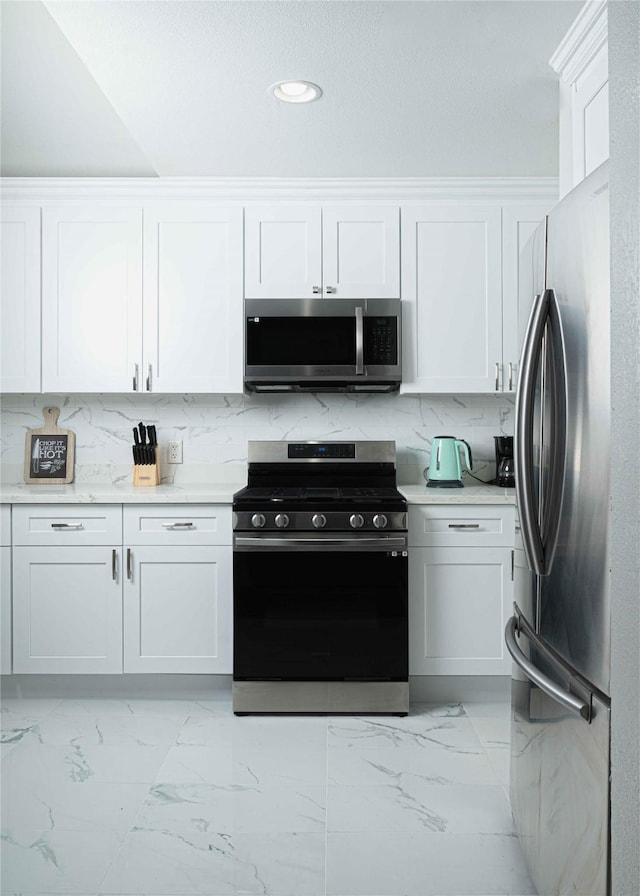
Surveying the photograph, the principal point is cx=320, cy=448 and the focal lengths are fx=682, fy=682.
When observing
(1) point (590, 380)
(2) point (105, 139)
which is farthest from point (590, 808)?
(2) point (105, 139)

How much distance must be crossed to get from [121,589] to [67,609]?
10.2 inches

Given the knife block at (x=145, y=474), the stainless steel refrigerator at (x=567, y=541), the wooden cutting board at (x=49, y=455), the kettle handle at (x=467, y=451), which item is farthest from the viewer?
the wooden cutting board at (x=49, y=455)

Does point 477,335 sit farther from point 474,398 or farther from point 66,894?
point 66,894

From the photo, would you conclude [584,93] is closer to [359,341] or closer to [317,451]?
[359,341]

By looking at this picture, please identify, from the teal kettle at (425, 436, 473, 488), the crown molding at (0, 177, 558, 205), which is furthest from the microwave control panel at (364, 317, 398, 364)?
the crown molding at (0, 177, 558, 205)

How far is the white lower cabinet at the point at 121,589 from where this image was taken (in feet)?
10.0

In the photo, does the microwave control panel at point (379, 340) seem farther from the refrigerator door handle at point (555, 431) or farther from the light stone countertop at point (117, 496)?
the refrigerator door handle at point (555, 431)

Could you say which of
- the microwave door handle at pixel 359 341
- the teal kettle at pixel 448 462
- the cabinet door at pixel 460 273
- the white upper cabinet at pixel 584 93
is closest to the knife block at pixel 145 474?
the microwave door handle at pixel 359 341

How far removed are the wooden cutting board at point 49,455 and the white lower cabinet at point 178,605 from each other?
807 millimetres

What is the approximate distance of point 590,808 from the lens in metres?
1.32

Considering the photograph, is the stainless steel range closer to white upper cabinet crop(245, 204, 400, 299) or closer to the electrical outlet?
the electrical outlet

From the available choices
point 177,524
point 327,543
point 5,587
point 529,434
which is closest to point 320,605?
point 327,543

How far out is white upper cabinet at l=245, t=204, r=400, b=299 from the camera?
3.28m

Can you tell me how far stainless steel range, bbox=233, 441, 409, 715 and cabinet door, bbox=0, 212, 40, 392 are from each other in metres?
1.32
